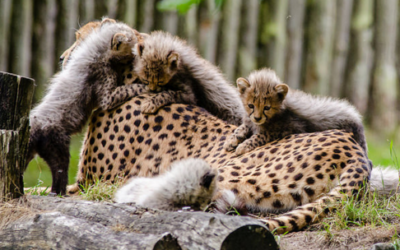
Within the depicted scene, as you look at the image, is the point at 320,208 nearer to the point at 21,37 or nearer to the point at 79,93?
the point at 79,93

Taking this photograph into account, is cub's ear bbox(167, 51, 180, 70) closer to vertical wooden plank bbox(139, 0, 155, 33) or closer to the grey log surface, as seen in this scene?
the grey log surface

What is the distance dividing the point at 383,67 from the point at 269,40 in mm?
1716

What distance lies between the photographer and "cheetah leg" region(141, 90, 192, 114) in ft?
12.8

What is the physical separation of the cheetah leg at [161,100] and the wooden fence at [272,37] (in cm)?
252

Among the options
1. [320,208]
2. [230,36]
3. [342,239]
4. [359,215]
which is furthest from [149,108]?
[230,36]

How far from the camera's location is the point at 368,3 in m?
7.50

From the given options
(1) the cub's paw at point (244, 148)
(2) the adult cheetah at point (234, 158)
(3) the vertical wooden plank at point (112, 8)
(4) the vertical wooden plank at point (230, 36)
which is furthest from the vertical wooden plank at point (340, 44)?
(1) the cub's paw at point (244, 148)

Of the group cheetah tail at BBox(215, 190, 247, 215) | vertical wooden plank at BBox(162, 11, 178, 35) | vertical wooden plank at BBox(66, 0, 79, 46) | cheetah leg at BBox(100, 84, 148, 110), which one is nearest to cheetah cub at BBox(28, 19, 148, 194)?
cheetah leg at BBox(100, 84, 148, 110)

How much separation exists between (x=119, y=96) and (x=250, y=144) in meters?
1.06

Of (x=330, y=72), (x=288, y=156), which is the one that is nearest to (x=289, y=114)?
(x=288, y=156)

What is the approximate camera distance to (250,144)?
3.58 m

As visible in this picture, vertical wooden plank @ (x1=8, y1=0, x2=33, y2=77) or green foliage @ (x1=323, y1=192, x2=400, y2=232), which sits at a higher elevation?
vertical wooden plank @ (x1=8, y1=0, x2=33, y2=77)

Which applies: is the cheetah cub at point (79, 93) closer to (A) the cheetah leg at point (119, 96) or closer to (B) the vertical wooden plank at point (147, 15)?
(A) the cheetah leg at point (119, 96)

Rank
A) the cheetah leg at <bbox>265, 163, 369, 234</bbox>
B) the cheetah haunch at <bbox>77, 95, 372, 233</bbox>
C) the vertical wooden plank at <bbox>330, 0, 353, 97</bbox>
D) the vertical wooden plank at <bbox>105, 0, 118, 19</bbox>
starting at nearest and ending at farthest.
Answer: the cheetah leg at <bbox>265, 163, 369, 234</bbox>, the cheetah haunch at <bbox>77, 95, 372, 233</bbox>, the vertical wooden plank at <bbox>105, 0, 118, 19</bbox>, the vertical wooden plank at <bbox>330, 0, 353, 97</bbox>
